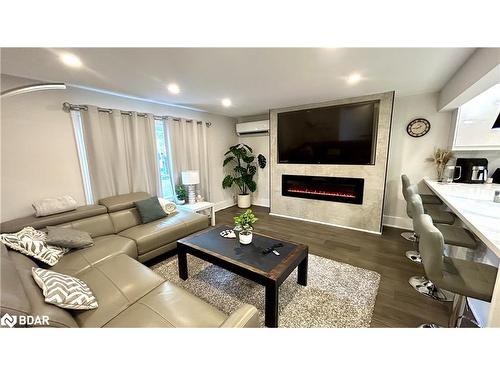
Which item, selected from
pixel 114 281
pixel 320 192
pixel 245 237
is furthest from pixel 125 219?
pixel 320 192

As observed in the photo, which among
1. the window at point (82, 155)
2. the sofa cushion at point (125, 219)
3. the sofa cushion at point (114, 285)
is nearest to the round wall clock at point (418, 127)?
the sofa cushion at point (114, 285)

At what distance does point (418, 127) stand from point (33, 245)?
16.4 feet

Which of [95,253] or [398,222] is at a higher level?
[95,253]

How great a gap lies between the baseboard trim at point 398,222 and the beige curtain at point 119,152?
4.29 m

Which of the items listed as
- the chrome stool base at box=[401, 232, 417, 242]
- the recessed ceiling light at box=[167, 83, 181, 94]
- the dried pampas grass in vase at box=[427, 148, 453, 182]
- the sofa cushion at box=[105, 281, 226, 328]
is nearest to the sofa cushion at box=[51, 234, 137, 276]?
the sofa cushion at box=[105, 281, 226, 328]

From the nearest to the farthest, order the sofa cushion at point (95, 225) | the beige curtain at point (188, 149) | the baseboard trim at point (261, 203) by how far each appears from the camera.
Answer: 1. the sofa cushion at point (95, 225)
2. the beige curtain at point (188, 149)
3. the baseboard trim at point (261, 203)

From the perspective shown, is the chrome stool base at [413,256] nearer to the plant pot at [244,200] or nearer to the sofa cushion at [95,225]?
the plant pot at [244,200]

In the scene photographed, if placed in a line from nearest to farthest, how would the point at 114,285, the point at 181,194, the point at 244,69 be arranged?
the point at 114,285 < the point at 244,69 < the point at 181,194

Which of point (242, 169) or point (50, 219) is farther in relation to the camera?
point (242, 169)

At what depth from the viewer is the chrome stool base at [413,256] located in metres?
2.30

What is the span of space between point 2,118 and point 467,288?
4.21 meters

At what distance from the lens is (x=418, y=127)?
2.98m

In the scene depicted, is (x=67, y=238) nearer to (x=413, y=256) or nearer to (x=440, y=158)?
(x=413, y=256)
